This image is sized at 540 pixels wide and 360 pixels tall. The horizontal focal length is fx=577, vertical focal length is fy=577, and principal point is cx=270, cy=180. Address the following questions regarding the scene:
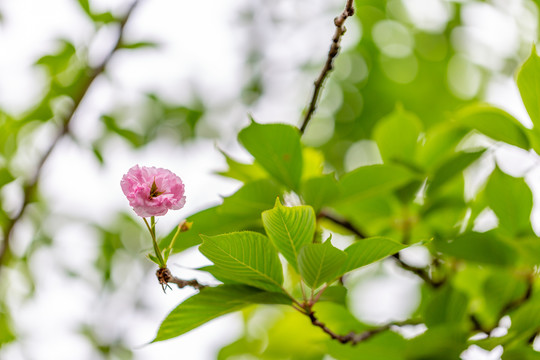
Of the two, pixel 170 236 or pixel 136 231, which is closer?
pixel 170 236

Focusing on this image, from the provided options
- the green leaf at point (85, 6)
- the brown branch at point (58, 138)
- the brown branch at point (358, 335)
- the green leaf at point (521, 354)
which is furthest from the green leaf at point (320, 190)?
the green leaf at point (85, 6)

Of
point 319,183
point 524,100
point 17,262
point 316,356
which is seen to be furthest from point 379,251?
point 17,262

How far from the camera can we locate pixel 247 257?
50 cm

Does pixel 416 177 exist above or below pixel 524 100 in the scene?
below

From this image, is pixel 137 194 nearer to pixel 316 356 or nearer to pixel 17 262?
pixel 316 356

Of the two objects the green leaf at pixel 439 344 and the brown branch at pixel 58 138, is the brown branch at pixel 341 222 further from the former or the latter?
the brown branch at pixel 58 138

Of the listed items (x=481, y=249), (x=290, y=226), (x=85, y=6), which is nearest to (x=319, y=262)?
(x=290, y=226)

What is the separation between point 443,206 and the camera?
782 millimetres

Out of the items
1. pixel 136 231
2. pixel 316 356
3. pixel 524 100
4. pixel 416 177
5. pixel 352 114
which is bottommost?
pixel 136 231

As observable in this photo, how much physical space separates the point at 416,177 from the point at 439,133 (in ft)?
0.27

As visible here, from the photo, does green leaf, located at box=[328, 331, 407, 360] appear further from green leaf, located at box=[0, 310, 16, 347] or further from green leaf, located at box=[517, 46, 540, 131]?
green leaf, located at box=[0, 310, 16, 347]

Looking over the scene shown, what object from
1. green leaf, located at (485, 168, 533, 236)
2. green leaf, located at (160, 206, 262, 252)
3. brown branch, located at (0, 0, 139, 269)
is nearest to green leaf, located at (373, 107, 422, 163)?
green leaf, located at (485, 168, 533, 236)

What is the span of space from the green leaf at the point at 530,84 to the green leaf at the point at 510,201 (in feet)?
0.33

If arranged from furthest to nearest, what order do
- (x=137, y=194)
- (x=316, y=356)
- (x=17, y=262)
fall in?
(x=17, y=262) → (x=316, y=356) → (x=137, y=194)
